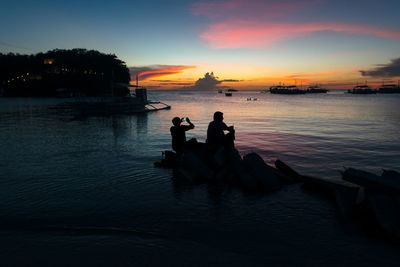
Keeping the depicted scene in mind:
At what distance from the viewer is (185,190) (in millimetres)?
7117

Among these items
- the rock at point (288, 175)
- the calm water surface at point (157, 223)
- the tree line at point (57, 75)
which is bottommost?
the calm water surface at point (157, 223)

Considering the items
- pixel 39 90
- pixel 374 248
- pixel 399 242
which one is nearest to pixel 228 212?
pixel 374 248

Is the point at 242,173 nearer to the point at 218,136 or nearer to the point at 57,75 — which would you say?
the point at 218,136

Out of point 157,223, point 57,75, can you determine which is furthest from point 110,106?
point 57,75

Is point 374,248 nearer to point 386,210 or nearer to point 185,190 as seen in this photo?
point 386,210

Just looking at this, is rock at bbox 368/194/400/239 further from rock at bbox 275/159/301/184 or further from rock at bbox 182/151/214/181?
rock at bbox 182/151/214/181

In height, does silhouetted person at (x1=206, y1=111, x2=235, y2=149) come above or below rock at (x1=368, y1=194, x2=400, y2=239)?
above

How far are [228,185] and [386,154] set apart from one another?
906 cm

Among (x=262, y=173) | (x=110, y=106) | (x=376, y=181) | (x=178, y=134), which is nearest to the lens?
(x=376, y=181)

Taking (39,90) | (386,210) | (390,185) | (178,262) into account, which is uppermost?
(39,90)

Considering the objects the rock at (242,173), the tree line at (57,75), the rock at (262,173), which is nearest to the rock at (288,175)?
the rock at (262,173)

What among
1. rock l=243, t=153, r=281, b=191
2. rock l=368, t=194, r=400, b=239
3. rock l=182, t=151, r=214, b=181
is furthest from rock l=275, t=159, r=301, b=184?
rock l=368, t=194, r=400, b=239

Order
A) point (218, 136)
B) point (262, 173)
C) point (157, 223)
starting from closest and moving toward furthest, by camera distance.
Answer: point (157, 223), point (262, 173), point (218, 136)

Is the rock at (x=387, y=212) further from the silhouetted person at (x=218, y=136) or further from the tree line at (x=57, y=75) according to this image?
the tree line at (x=57, y=75)
